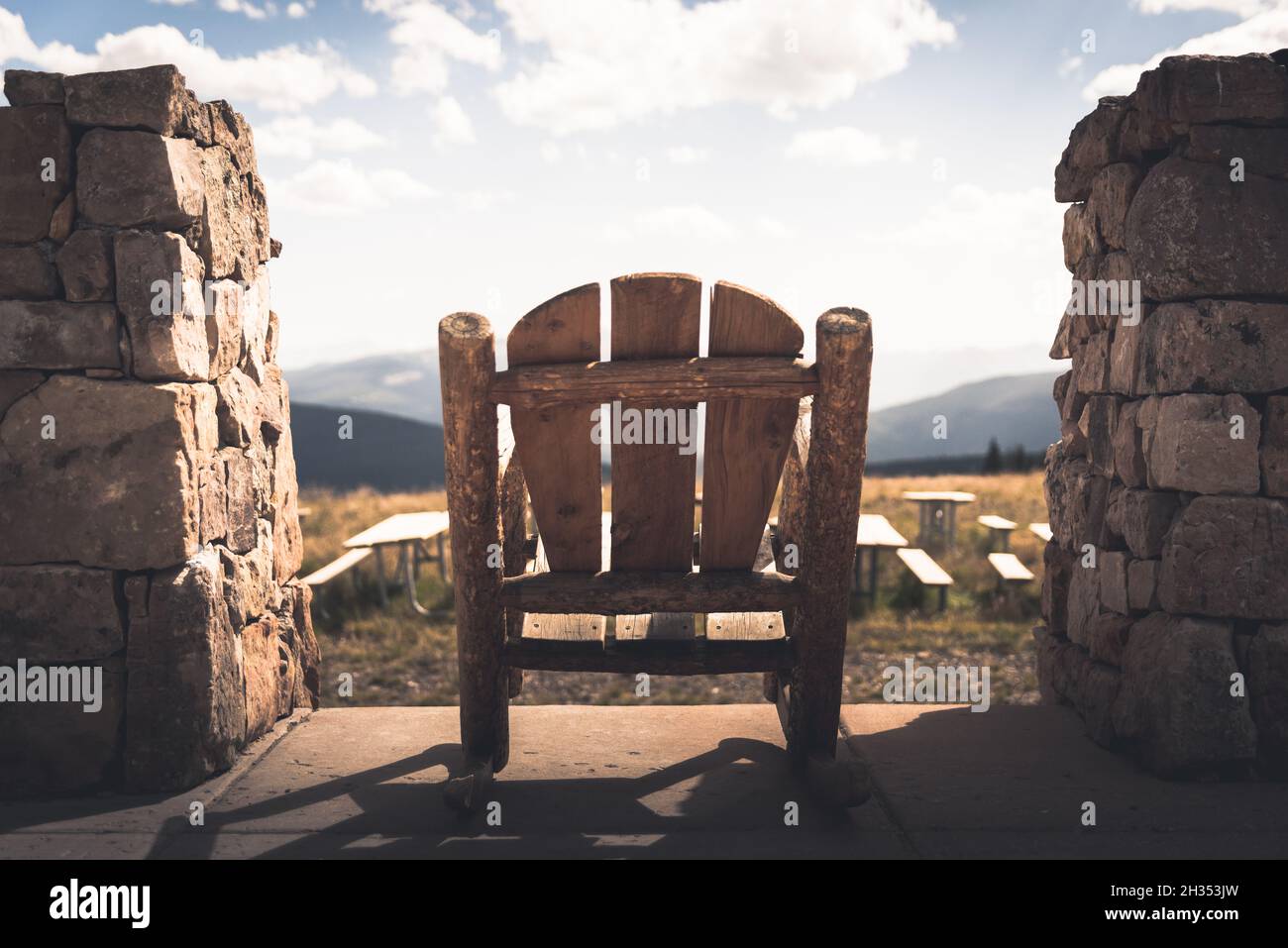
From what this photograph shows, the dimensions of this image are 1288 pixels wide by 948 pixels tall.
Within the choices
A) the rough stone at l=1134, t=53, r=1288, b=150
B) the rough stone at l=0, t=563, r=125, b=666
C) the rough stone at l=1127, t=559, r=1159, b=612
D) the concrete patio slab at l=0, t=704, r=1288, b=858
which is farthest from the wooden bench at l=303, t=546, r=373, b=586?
the rough stone at l=1134, t=53, r=1288, b=150

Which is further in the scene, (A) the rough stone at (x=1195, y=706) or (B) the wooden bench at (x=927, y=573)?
(B) the wooden bench at (x=927, y=573)

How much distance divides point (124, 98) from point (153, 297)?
58cm

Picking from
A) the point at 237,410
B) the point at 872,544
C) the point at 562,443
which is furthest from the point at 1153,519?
the point at 872,544

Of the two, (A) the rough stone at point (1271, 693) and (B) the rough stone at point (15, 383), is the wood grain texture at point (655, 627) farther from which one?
(B) the rough stone at point (15, 383)

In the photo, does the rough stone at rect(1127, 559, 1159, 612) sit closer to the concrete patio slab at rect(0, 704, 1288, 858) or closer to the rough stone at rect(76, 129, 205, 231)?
the concrete patio slab at rect(0, 704, 1288, 858)

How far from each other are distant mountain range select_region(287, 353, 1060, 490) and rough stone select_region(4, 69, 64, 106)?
41426mm

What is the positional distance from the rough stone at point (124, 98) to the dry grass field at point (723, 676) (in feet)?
11.0

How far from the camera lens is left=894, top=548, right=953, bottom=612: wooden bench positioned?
6.62 metres

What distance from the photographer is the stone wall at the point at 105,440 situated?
9.18 feet

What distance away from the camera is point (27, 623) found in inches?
113

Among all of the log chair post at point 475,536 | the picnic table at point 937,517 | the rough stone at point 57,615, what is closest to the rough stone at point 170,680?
the rough stone at point 57,615

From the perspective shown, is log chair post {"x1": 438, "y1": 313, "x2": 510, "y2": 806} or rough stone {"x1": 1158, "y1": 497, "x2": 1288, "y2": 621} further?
rough stone {"x1": 1158, "y1": 497, "x2": 1288, "y2": 621}

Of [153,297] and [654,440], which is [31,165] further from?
[654,440]
